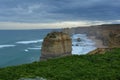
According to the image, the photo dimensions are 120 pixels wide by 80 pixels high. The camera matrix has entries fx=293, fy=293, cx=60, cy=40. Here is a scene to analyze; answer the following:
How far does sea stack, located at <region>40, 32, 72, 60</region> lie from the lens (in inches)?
1780

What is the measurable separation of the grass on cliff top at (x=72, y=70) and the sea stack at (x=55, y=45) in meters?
23.2

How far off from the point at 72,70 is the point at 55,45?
2932cm

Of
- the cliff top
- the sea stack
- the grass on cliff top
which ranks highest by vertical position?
the cliff top

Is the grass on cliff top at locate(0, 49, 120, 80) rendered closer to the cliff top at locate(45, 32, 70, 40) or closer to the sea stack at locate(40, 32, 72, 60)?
the sea stack at locate(40, 32, 72, 60)

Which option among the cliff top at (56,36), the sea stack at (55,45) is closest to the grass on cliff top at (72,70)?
the sea stack at (55,45)

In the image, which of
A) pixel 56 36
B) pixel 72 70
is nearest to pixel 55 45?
pixel 56 36

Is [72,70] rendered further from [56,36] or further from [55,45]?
[56,36]

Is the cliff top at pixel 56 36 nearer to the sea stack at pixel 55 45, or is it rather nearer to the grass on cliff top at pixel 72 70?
the sea stack at pixel 55 45

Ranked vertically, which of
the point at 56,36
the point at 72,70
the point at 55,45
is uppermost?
the point at 56,36

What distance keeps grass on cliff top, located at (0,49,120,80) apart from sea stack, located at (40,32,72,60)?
913 inches

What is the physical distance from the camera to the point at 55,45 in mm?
46812

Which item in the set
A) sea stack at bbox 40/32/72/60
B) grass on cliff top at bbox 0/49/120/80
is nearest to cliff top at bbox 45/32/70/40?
sea stack at bbox 40/32/72/60

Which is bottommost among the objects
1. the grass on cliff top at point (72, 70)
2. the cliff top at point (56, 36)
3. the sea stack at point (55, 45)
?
the sea stack at point (55, 45)

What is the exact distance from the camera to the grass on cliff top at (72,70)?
15.8 metres
